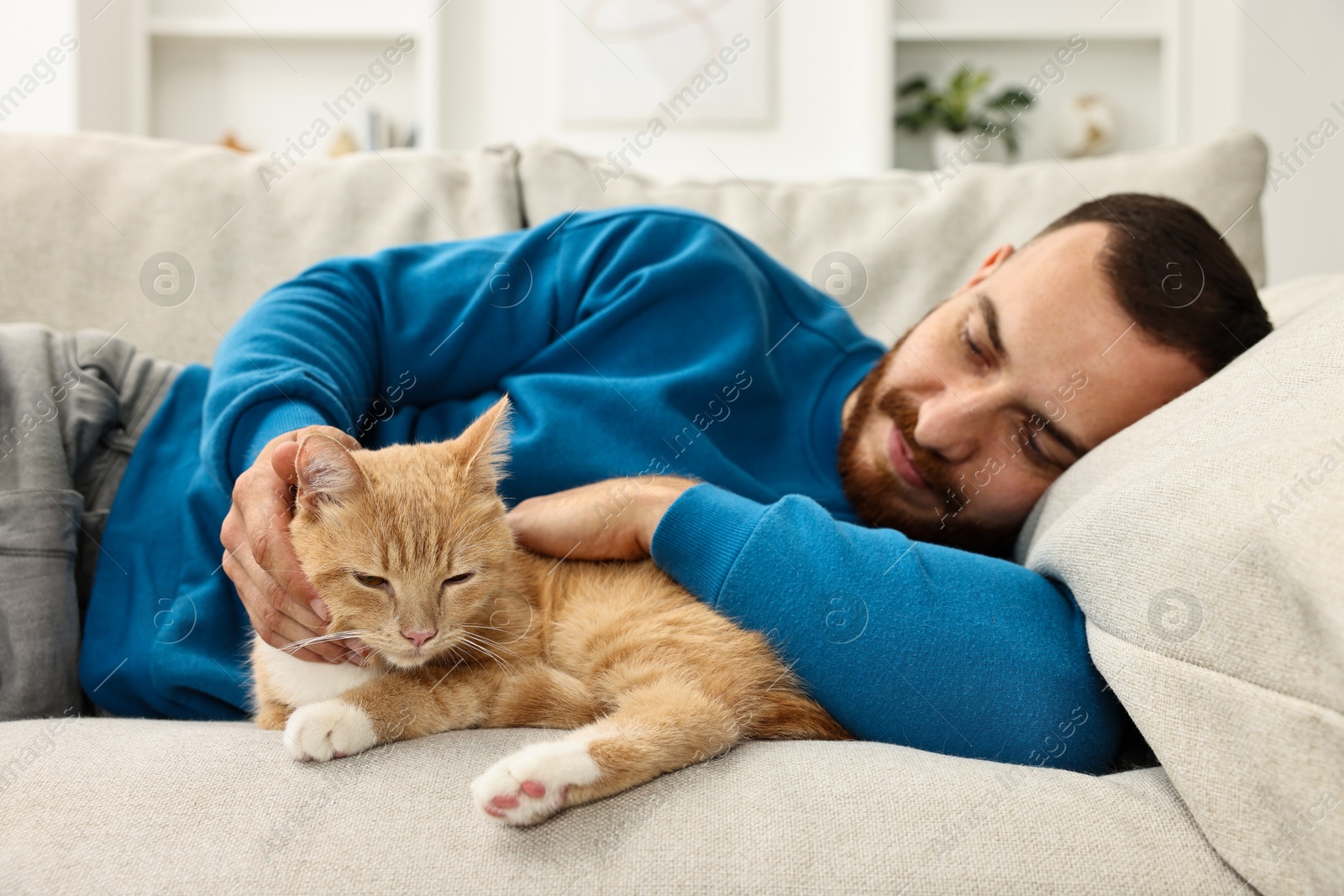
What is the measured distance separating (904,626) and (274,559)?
Result: 29.9 inches

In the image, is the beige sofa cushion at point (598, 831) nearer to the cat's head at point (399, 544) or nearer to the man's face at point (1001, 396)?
the cat's head at point (399, 544)

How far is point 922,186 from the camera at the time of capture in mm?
2014

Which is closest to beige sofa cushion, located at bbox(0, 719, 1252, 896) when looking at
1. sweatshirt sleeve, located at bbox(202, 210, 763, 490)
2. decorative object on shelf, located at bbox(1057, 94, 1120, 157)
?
sweatshirt sleeve, located at bbox(202, 210, 763, 490)

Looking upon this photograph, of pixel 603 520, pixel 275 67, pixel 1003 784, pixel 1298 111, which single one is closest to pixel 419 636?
pixel 603 520

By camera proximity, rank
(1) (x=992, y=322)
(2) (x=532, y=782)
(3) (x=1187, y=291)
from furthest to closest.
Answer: (1) (x=992, y=322)
(3) (x=1187, y=291)
(2) (x=532, y=782)

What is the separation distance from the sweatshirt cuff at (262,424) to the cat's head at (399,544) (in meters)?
0.14

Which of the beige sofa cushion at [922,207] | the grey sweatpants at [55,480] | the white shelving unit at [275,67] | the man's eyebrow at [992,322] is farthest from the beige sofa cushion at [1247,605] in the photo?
the white shelving unit at [275,67]

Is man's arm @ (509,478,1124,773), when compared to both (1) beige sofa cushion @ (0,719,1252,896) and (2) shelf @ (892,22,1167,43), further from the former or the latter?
(2) shelf @ (892,22,1167,43)

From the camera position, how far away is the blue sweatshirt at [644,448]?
993mm

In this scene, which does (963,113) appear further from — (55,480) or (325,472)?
(55,480)

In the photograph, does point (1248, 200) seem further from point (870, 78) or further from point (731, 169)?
point (731, 169)

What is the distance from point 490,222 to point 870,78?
2.01 meters

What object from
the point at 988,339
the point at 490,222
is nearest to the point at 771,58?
the point at 490,222

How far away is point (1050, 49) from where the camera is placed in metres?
3.31
